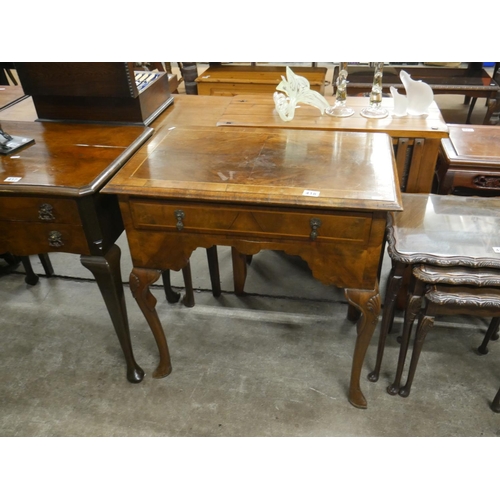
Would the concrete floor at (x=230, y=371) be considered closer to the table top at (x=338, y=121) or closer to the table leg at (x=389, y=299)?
the table leg at (x=389, y=299)

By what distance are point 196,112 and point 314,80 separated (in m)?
1.67

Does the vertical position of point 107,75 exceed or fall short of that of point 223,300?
it exceeds it

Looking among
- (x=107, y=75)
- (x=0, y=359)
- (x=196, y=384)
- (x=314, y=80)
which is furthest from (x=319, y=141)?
(x=314, y=80)

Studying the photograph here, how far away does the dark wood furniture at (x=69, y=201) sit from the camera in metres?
1.33

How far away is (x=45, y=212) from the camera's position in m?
1.36

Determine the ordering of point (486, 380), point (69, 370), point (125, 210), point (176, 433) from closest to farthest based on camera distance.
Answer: point (125, 210), point (176, 433), point (486, 380), point (69, 370)

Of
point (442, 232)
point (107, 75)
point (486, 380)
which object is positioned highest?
point (107, 75)

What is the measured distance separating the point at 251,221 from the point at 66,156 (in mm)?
699

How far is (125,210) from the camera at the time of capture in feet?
4.47

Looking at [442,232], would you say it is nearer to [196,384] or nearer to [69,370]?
[196,384]

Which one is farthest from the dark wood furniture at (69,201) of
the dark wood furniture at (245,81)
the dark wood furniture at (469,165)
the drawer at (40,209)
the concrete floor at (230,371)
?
the dark wood furniture at (245,81)

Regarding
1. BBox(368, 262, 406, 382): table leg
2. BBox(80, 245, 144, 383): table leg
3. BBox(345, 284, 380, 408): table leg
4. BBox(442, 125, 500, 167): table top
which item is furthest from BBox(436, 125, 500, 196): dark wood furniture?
BBox(80, 245, 144, 383): table leg

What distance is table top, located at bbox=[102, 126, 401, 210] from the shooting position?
48.1 inches

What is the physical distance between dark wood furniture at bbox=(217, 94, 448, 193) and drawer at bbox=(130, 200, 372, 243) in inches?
23.8
